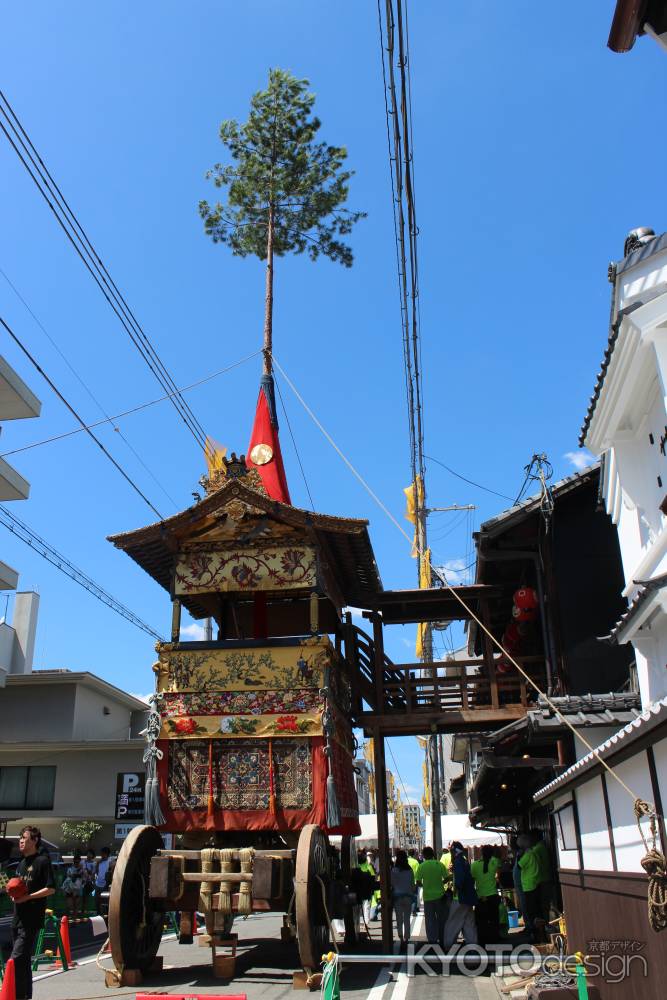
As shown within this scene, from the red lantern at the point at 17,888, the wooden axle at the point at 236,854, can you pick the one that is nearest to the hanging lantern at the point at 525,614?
the wooden axle at the point at 236,854

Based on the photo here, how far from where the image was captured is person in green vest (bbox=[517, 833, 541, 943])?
1348 cm

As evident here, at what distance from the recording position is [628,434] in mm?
11664

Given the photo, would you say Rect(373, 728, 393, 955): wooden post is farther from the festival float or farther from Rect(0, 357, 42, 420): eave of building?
Rect(0, 357, 42, 420): eave of building

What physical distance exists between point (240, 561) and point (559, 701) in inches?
207

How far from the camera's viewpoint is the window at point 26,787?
27.5 meters

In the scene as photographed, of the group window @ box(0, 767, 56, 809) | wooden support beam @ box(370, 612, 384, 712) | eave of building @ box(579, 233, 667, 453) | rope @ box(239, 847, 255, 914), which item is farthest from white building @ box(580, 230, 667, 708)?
window @ box(0, 767, 56, 809)

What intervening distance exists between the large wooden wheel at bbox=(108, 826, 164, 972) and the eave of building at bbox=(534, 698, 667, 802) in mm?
5419

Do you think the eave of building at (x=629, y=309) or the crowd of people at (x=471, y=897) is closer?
the eave of building at (x=629, y=309)

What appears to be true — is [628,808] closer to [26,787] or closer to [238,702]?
[238,702]

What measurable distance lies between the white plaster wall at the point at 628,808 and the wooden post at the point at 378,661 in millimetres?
7526

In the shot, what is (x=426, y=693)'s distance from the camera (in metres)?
15.1

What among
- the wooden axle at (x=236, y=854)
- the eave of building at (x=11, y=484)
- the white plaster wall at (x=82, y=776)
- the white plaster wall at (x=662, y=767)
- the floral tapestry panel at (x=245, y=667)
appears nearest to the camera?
the white plaster wall at (x=662, y=767)

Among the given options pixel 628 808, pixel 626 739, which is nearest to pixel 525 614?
pixel 628 808

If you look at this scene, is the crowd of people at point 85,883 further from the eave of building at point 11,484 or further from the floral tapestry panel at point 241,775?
the eave of building at point 11,484
